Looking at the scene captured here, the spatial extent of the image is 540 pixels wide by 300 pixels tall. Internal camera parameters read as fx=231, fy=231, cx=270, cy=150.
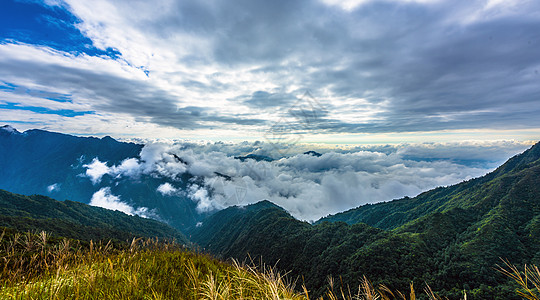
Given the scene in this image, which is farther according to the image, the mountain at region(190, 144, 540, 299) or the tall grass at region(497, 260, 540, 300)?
the mountain at region(190, 144, 540, 299)

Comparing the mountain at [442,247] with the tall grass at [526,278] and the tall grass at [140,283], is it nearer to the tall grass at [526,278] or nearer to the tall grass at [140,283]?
the tall grass at [140,283]

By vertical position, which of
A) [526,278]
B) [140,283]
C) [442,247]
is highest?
[526,278]

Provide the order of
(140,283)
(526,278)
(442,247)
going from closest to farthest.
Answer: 1. (526,278)
2. (140,283)
3. (442,247)

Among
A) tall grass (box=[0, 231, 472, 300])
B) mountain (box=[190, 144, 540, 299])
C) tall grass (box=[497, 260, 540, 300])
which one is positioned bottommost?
mountain (box=[190, 144, 540, 299])

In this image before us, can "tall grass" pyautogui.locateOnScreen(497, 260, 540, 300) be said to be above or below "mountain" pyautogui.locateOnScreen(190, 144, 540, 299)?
above

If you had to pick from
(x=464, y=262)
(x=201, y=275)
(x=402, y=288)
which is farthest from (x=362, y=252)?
(x=201, y=275)

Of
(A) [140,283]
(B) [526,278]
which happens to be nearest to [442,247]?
(B) [526,278]

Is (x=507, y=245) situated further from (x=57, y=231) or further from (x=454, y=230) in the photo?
(x=57, y=231)

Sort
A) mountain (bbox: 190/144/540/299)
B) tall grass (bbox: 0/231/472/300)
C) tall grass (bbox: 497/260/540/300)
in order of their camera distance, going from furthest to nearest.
→ mountain (bbox: 190/144/540/299) → tall grass (bbox: 0/231/472/300) → tall grass (bbox: 497/260/540/300)

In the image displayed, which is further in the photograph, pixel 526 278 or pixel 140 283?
pixel 140 283

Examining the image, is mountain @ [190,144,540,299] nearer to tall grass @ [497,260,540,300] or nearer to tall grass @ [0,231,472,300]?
tall grass @ [0,231,472,300]

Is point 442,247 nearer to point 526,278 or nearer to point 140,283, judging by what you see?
point 526,278

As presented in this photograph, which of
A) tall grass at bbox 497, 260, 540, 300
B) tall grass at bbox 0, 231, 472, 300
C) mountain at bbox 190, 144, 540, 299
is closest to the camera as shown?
tall grass at bbox 497, 260, 540, 300

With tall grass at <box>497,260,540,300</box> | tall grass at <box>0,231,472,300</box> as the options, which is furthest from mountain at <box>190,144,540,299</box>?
tall grass at <box>497,260,540,300</box>
